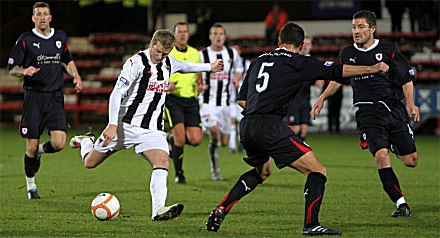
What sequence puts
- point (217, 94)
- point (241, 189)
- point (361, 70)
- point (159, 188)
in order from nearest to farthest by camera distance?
point (361, 70) < point (241, 189) < point (159, 188) < point (217, 94)

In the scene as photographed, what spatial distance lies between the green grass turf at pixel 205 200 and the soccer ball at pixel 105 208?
0.24 feet

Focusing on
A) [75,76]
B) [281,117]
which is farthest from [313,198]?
[75,76]

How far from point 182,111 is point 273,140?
476 centimetres

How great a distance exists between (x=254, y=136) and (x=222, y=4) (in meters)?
20.3

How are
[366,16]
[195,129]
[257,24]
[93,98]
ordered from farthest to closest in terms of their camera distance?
[257,24]
[93,98]
[195,129]
[366,16]

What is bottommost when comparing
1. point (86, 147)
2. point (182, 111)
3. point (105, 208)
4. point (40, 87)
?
point (105, 208)

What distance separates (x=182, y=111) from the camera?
11.4 m

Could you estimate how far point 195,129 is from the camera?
1150 centimetres

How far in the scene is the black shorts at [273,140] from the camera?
6.72 meters

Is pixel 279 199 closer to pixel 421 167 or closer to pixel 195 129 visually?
pixel 195 129

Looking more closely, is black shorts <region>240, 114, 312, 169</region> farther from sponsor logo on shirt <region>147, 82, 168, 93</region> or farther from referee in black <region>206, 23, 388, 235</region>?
sponsor logo on shirt <region>147, 82, 168, 93</region>

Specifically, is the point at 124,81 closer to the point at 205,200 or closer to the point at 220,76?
the point at 205,200

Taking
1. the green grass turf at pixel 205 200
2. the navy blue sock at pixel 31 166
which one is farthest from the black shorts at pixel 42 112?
the green grass turf at pixel 205 200

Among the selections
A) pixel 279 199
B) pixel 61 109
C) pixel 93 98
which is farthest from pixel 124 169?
pixel 93 98
